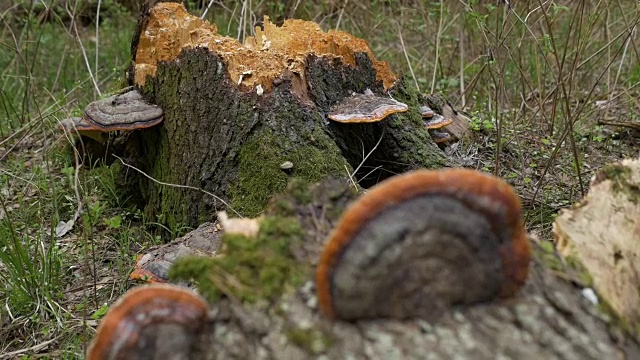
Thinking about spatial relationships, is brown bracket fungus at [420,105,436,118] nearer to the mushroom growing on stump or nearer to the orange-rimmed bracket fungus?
the mushroom growing on stump

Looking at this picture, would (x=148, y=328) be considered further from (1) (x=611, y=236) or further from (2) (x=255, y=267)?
(1) (x=611, y=236)

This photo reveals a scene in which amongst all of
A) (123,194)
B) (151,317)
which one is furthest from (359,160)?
(151,317)

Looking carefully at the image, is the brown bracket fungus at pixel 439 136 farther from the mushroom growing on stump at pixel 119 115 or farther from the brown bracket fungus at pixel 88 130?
the brown bracket fungus at pixel 88 130

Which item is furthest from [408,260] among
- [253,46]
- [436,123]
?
[436,123]

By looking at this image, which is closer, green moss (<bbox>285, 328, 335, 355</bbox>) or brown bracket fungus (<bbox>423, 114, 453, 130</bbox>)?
green moss (<bbox>285, 328, 335, 355</bbox>)

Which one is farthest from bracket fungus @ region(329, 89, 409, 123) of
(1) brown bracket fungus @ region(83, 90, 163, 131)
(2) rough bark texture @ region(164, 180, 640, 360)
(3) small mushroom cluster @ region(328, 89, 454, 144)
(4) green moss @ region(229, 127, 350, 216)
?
(2) rough bark texture @ region(164, 180, 640, 360)
